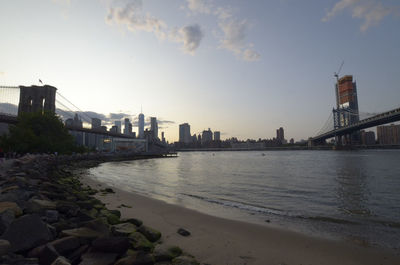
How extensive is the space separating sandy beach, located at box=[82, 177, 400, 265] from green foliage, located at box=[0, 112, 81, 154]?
39806mm

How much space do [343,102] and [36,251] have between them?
203m

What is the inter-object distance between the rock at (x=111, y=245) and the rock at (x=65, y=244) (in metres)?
0.39

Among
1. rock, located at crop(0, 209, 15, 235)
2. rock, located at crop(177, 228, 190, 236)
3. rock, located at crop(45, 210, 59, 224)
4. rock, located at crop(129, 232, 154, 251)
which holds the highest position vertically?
rock, located at crop(0, 209, 15, 235)

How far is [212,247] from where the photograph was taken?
5.36 metres

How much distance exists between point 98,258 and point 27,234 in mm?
1290

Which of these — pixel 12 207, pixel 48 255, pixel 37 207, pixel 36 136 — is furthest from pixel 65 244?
pixel 36 136

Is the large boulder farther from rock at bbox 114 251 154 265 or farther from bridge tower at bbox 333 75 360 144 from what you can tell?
bridge tower at bbox 333 75 360 144

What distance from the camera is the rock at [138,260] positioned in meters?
3.52

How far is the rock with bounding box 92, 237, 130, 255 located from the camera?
3902 mm

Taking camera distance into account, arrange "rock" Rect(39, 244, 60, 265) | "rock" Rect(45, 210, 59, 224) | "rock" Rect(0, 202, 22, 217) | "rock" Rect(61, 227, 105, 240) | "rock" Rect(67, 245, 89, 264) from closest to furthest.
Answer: "rock" Rect(39, 244, 60, 265) → "rock" Rect(67, 245, 89, 264) → "rock" Rect(61, 227, 105, 240) → "rock" Rect(0, 202, 22, 217) → "rock" Rect(45, 210, 59, 224)

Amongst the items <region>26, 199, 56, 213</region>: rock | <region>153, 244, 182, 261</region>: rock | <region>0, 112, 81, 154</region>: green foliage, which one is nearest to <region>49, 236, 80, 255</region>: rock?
<region>153, 244, 182, 261</region>: rock

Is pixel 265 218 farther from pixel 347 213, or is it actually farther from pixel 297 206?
pixel 347 213

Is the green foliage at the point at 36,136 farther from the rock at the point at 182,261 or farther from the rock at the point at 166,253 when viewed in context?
the rock at the point at 182,261

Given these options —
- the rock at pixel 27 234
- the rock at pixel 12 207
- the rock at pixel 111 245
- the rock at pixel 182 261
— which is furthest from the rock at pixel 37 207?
the rock at pixel 182 261
